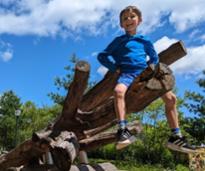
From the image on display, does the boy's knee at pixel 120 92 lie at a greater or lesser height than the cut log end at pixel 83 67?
lesser

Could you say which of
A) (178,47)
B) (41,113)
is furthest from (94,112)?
(41,113)

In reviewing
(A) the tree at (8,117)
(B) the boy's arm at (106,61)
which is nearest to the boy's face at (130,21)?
(B) the boy's arm at (106,61)

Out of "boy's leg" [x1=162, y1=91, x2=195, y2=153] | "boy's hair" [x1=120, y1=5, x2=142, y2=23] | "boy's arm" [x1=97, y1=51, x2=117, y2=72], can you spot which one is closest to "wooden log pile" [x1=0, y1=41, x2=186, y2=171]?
"boy's arm" [x1=97, y1=51, x2=117, y2=72]

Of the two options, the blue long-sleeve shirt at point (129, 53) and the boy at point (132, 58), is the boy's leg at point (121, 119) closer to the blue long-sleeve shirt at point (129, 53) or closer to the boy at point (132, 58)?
the boy at point (132, 58)

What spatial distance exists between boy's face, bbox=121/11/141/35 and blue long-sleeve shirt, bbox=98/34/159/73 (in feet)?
0.32

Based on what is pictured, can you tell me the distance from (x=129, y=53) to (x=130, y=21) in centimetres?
46

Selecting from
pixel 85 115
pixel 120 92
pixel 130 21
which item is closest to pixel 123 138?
pixel 120 92

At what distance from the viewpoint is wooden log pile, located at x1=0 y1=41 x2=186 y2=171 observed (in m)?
5.93

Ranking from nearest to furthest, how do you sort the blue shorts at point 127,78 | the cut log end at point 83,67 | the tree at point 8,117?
the cut log end at point 83,67 → the blue shorts at point 127,78 → the tree at point 8,117

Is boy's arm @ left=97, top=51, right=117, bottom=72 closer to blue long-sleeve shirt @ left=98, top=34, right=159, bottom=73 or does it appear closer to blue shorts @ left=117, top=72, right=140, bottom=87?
blue long-sleeve shirt @ left=98, top=34, right=159, bottom=73

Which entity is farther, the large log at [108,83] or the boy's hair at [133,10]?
the large log at [108,83]

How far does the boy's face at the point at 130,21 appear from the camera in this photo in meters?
6.38

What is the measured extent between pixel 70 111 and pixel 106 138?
46.3 inches

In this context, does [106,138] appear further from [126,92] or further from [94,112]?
[126,92]
